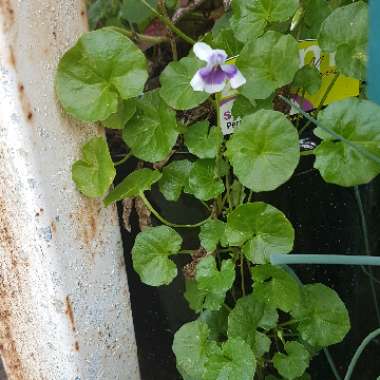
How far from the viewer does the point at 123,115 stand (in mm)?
775

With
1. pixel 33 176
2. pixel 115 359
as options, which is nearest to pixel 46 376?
pixel 115 359

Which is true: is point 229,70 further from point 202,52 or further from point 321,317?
point 321,317

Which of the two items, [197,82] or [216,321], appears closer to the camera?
[197,82]

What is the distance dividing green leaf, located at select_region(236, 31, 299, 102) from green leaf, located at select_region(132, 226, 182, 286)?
22cm

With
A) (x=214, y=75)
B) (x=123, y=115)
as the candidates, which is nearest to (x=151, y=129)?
(x=123, y=115)

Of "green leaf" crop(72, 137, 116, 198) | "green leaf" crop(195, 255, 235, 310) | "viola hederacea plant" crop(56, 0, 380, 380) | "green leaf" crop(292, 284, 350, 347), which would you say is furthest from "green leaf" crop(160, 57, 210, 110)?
"green leaf" crop(292, 284, 350, 347)

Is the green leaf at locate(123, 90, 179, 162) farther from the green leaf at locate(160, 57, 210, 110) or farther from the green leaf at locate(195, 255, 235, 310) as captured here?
the green leaf at locate(195, 255, 235, 310)

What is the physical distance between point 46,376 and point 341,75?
0.62 meters

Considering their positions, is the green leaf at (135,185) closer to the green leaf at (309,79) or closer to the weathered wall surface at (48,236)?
the weathered wall surface at (48,236)

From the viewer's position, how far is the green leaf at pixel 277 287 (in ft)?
2.49

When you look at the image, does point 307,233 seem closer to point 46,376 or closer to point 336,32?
point 336,32

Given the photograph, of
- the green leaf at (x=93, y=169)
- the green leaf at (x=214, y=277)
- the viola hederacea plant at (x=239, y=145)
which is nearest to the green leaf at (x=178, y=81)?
the viola hederacea plant at (x=239, y=145)

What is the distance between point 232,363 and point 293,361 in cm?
10

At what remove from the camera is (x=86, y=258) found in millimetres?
815
